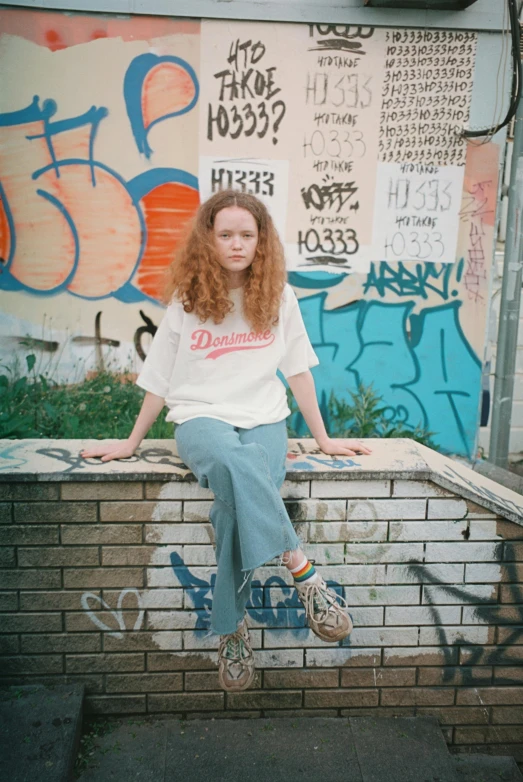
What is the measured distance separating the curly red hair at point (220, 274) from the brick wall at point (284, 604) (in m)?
0.67

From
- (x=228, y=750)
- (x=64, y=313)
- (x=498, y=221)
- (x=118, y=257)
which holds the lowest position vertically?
(x=228, y=750)

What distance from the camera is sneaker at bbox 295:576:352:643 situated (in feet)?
6.80

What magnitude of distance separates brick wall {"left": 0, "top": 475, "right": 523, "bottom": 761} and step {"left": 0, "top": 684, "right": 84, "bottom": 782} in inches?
2.5

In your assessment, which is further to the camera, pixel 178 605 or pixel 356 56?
pixel 356 56

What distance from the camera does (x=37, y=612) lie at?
2311mm

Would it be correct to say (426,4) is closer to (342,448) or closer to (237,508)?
(342,448)

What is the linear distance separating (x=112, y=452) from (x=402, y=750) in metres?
1.56

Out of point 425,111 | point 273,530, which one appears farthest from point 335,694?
point 425,111

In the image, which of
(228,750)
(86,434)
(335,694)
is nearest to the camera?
(228,750)

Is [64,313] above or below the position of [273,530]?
above

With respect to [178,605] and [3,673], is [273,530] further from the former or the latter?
[3,673]

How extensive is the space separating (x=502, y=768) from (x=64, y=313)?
3.81 m

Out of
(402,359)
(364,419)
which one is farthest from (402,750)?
(402,359)

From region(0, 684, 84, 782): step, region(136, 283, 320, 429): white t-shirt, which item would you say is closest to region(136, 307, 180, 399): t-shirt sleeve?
region(136, 283, 320, 429): white t-shirt
